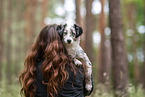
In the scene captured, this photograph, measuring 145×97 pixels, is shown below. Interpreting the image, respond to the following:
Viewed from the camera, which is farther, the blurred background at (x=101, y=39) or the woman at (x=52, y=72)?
the blurred background at (x=101, y=39)

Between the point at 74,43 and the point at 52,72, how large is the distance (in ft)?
1.71

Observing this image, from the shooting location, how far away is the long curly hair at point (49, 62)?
7.75 feet

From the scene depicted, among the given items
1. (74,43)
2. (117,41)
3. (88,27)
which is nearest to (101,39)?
(88,27)

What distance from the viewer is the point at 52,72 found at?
2.40m

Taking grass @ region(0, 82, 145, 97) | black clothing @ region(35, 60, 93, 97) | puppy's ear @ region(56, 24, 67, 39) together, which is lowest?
grass @ region(0, 82, 145, 97)

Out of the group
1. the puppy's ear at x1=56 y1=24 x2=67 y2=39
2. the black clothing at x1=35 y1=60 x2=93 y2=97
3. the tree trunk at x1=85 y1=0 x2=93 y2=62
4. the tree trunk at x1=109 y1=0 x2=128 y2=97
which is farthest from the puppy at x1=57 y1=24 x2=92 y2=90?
the tree trunk at x1=85 y1=0 x2=93 y2=62

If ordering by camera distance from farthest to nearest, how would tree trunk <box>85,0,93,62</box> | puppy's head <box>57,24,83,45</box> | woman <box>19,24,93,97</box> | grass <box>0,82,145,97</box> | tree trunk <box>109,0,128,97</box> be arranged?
tree trunk <box>85,0,93,62</box>, tree trunk <box>109,0,128,97</box>, grass <box>0,82,145,97</box>, puppy's head <box>57,24,83,45</box>, woman <box>19,24,93,97</box>

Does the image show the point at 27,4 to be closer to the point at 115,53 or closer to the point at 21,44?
the point at 21,44

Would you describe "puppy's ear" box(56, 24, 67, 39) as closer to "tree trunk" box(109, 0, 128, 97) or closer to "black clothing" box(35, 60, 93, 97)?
"black clothing" box(35, 60, 93, 97)

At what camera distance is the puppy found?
258 centimetres

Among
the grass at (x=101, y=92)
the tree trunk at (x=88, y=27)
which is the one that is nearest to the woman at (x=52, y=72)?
the grass at (x=101, y=92)

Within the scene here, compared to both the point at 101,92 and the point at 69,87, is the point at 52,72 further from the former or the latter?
the point at 101,92

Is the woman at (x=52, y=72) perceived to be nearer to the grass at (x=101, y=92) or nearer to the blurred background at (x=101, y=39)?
the blurred background at (x=101, y=39)

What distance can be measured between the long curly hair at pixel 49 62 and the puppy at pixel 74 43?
0.29 feet
